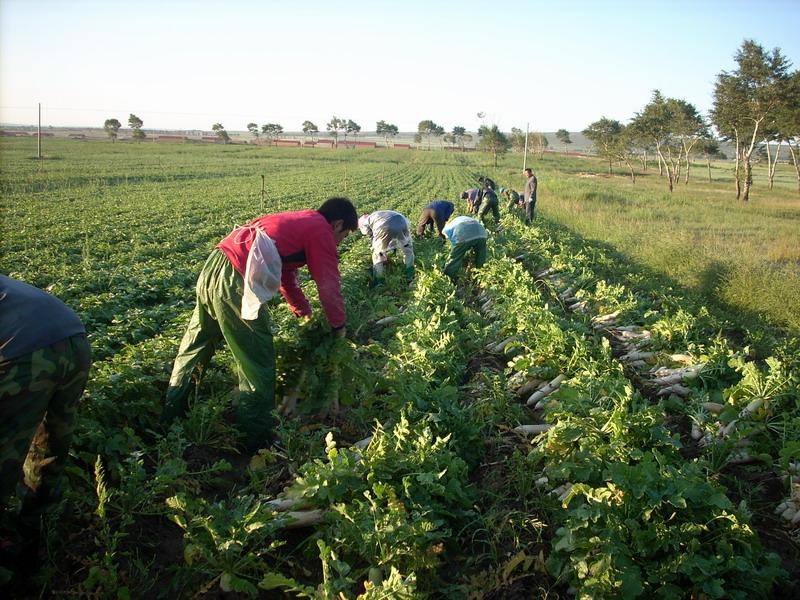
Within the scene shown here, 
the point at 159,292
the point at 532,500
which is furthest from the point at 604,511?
the point at 159,292

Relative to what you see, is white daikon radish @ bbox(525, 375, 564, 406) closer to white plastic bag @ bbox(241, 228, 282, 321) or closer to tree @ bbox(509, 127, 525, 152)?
white plastic bag @ bbox(241, 228, 282, 321)

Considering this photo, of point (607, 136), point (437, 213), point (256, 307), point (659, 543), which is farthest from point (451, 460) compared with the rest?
point (607, 136)

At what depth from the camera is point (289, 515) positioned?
2723mm

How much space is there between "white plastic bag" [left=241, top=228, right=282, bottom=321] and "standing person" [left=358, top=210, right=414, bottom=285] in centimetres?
451

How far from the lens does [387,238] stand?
8117 millimetres

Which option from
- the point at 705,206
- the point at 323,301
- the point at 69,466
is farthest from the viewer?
the point at 705,206

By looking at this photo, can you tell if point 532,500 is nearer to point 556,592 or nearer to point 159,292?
point 556,592

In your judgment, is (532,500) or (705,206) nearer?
(532,500)

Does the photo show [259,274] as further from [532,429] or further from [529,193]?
[529,193]

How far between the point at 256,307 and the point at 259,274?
8.7 inches

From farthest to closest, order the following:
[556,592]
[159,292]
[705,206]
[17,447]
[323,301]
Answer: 1. [705,206]
2. [159,292]
3. [323,301]
4. [556,592]
5. [17,447]

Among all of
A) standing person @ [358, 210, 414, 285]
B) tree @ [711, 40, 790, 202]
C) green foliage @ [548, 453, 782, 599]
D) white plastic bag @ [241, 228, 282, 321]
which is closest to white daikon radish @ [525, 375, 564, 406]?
green foliage @ [548, 453, 782, 599]

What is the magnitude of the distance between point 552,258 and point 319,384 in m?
6.52

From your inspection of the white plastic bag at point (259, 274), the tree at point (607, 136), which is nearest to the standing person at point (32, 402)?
the white plastic bag at point (259, 274)
